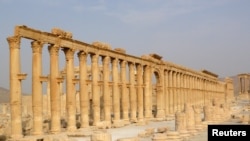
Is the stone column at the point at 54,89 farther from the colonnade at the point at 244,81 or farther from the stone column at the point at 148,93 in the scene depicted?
the colonnade at the point at 244,81

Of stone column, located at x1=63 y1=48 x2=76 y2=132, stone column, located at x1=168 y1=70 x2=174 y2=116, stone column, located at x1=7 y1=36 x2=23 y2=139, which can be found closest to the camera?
stone column, located at x1=7 y1=36 x2=23 y2=139

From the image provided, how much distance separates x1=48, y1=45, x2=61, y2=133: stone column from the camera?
94.8ft

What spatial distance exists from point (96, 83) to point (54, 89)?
655 cm

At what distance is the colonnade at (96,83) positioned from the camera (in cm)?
2575

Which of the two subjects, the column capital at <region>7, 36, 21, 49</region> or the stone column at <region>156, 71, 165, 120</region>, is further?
the stone column at <region>156, 71, 165, 120</region>

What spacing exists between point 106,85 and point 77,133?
9.63 metres

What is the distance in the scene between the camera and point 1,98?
14025 cm

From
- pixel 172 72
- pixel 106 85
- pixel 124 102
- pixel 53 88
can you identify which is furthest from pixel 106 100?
pixel 172 72

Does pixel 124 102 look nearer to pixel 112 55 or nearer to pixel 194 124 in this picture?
pixel 112 55

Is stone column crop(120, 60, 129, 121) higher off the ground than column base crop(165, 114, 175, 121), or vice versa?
stone column crop(120, 60, 129, 121)

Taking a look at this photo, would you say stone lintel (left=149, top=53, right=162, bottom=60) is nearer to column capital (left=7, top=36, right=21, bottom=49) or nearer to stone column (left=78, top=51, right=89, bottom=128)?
stone column (left=78, top=51, right=89, bottom=128)

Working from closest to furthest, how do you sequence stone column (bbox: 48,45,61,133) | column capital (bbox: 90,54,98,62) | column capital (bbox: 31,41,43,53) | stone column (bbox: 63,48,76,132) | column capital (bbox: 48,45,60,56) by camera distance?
column capital (bbox: 31,41,43,53), stone column (bbox: 48,45,61,133), column capital (bbox: 48,45,60,56), stone column (bbox: 63,48,76,132), column capital (bbox: 90,54,98,62)

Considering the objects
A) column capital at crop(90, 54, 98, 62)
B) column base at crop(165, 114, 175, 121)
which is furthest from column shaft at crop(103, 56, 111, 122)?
column base at crop(165, 114, 175, 121)

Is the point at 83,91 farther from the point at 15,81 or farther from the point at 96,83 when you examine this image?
the point at 15,81
